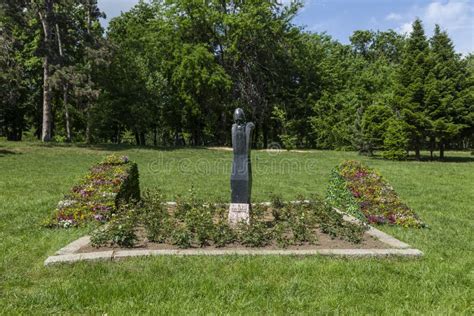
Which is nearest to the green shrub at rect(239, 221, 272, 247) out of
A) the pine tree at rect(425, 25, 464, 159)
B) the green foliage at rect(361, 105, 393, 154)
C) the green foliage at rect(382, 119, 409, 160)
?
the green foliage at rect(382, 119, 409, 160)

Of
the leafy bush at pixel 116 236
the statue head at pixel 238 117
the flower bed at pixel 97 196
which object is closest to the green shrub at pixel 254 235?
the leafy bush at pixel 116 236

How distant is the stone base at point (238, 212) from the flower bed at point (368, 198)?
235 centimetres

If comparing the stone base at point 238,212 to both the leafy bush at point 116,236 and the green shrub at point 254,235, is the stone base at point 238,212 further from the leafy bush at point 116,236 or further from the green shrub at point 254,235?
the leafy bush at point 116,236

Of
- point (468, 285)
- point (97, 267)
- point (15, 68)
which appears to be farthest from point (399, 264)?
point (15, 68)

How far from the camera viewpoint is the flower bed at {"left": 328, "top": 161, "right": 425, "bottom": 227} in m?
8.25

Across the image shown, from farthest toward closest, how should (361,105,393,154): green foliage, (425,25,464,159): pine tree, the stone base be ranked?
(361,105,393,154): green foliage → (425,25,464,159): pine tree → the stone base

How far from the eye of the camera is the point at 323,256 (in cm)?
589

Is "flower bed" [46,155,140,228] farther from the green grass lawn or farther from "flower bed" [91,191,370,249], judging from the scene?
"flower bed" [91,191,370,249]

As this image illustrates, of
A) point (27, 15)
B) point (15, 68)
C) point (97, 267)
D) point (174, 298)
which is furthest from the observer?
point (27, 15)

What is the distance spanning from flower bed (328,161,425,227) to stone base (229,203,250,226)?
7.70 ft

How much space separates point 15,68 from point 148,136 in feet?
106

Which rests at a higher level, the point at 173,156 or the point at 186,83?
the point at 186,83

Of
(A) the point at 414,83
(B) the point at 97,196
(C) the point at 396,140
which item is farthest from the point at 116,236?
(A) the point at 414,83

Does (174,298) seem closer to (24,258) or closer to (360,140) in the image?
(24,258)
